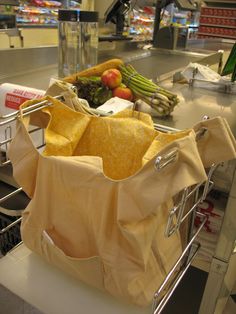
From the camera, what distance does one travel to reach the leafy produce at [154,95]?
0.78 metres

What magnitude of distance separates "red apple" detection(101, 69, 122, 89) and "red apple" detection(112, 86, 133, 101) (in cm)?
2

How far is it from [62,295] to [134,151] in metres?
0.30

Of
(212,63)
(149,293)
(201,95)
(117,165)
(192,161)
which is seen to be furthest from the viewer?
(212,63)

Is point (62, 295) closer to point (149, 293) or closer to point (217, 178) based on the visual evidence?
point (149, 293)

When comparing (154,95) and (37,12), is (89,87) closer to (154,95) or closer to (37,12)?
(154,95)

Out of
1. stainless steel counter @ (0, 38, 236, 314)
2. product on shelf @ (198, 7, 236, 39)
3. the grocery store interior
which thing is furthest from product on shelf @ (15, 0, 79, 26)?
the grocery store interior

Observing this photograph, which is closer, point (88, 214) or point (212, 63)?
point (88, 214)

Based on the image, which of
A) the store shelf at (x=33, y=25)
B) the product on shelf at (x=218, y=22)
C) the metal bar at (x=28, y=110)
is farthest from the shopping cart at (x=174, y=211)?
the product on shelf at (x=218, y=22)

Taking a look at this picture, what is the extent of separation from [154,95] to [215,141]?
1.07 feet

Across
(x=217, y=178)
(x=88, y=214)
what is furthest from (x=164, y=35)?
(x=88, y=214)

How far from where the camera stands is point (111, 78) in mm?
824

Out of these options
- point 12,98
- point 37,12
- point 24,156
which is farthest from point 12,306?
point 37,12

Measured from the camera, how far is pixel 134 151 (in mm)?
603

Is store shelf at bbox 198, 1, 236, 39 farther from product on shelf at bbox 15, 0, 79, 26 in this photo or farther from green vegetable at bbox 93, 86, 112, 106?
green vegetable at bbox 93, 86, 112, 106
